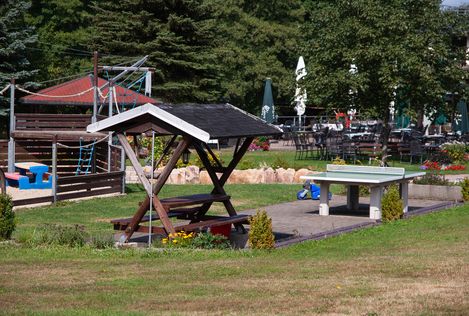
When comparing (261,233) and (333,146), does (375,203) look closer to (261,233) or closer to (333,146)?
(261,233)

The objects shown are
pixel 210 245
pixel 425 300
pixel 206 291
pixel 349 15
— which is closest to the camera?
pixel 425 300

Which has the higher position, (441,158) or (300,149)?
(300,149)

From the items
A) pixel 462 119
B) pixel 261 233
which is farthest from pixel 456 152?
pixel 261 233

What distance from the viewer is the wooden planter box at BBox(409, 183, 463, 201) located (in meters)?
21.3

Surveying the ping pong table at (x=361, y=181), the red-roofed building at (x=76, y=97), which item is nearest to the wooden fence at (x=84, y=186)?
the ping pong table at (x=361, y=181)

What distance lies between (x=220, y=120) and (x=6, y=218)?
3614 millimetres

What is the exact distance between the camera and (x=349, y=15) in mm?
33000

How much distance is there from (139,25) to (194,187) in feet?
77.0

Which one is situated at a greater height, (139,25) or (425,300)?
(139,25)

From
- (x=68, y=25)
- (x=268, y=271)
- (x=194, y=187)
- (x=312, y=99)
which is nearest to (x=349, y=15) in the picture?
(x=312, y=99)

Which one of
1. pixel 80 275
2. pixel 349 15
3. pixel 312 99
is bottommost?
pixel 80 275

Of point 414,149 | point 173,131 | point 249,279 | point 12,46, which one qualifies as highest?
point 12,46

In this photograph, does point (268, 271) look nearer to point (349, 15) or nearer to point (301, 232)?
point (301, 232)

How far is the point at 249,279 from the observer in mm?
10461
